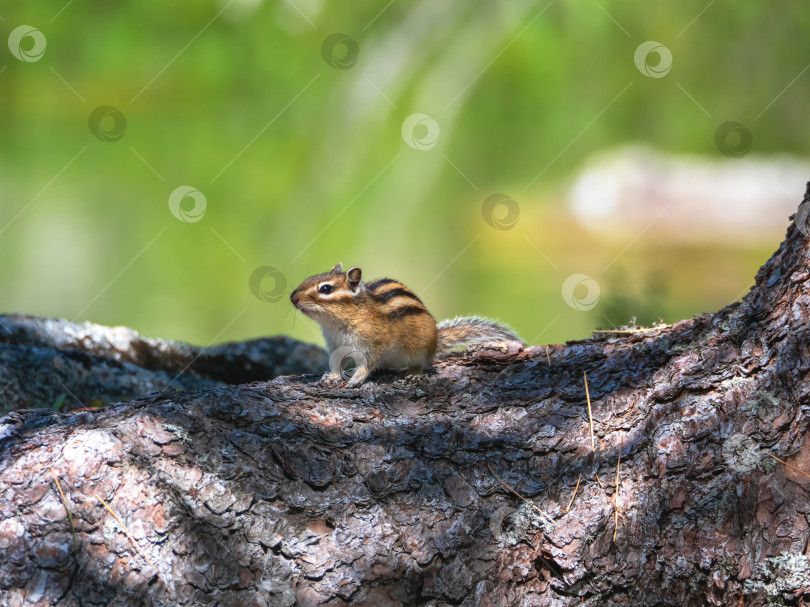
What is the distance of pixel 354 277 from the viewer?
12.1 feet

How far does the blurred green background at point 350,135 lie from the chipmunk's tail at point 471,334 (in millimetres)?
4480

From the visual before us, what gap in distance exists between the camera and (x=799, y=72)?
→ 31.1 ft

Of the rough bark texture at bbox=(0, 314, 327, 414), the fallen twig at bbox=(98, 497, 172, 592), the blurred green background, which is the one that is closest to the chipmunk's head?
the rough bark texture at bbox=(0, 314, 327, 414)

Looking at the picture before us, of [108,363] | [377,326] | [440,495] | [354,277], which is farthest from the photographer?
[108,363]

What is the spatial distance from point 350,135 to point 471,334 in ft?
18.9

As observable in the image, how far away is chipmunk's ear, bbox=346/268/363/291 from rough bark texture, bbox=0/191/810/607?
1.22 m

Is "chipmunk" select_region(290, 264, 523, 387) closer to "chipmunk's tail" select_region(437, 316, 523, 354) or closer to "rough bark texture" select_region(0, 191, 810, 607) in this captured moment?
"chipmunk's tail" select_region(437, 316, 523, 354)

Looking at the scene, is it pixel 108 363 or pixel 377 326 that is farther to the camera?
pixel 108 363

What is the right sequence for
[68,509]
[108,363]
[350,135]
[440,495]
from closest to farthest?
[68,509] → [440,495] → [108,363] → [350,135]

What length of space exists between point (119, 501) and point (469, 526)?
96 centimetres

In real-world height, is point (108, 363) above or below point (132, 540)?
above

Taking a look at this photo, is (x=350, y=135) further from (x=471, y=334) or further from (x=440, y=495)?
(x=440, y=495)

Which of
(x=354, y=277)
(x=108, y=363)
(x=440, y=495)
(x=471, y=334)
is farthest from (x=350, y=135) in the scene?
(x=440, y=495)

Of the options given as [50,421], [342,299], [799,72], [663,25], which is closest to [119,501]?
[50,421]
